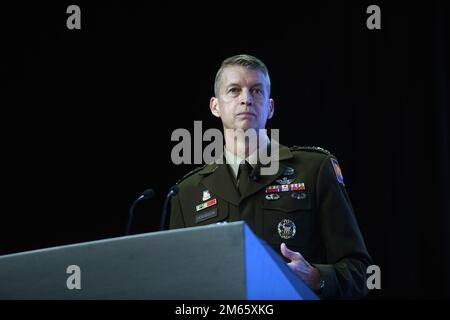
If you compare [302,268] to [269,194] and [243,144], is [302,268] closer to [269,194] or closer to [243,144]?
[269,194]

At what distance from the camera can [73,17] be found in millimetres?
3439

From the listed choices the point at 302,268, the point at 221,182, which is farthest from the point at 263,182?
the point at 302,268

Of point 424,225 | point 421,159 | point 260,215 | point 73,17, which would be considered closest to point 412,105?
point 421,159

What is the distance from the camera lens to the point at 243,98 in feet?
7.43

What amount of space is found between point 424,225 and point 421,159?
33 cm

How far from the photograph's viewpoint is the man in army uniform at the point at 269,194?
1980 mm

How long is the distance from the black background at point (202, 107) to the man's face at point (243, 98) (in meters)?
1.03

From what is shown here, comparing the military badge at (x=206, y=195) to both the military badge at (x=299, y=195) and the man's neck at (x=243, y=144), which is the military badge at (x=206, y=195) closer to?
the man's neck at (x=243, y=144)

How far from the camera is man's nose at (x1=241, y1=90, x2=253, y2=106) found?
2252 mm

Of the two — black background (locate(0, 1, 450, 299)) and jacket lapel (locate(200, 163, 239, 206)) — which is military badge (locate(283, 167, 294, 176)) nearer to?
jacket lapel (locate(200, 163, 239, 206))

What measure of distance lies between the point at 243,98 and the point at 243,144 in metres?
0.17

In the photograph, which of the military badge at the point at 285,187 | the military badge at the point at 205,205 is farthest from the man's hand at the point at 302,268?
the military badge at the point at 205,205

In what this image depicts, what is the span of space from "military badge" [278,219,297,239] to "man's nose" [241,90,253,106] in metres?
0.47
